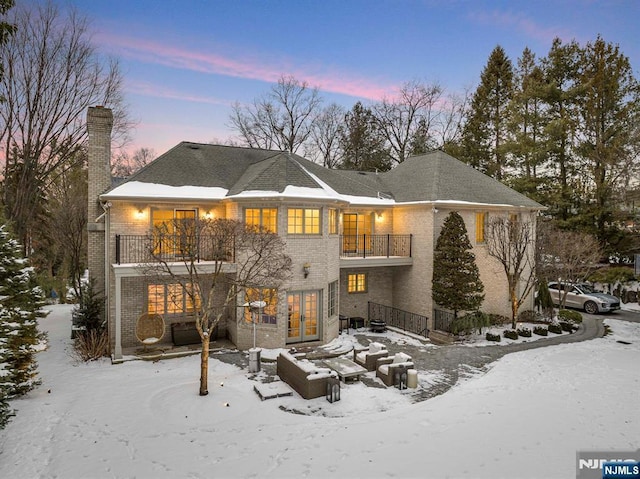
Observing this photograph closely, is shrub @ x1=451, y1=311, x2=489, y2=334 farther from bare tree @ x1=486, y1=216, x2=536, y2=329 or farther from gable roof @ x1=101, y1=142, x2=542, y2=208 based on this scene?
gable roof @ x1=101, y1=142, x2=542, y2=208

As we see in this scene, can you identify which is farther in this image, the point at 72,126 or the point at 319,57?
the point at 319,57

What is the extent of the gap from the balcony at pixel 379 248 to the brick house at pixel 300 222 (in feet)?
Result: 0.17

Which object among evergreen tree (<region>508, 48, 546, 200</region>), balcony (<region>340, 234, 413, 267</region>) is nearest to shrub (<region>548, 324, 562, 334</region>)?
balcony (<region>340, 234, 413, 267</region>)

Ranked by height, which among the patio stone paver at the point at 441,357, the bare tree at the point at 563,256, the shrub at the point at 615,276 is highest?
the bare tree at the point at 563,256

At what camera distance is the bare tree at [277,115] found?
33.5 m

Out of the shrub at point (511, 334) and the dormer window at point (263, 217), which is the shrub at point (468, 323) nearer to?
the shrub at point (511, 334)

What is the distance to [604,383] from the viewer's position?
10.1 meters

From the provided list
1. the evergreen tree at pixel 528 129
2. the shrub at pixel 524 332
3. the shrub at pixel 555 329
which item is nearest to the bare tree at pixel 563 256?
the shrub at pixel 555 329

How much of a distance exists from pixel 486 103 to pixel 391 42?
57.6ft

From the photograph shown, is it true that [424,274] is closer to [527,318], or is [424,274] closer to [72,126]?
[527,318]

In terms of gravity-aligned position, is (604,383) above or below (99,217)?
below

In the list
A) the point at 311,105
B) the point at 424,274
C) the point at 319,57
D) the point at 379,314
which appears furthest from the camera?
the point at 311,105

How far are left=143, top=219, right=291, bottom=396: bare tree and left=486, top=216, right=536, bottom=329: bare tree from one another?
1008cm

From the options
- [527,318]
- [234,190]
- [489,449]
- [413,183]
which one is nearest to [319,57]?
[413,183]
